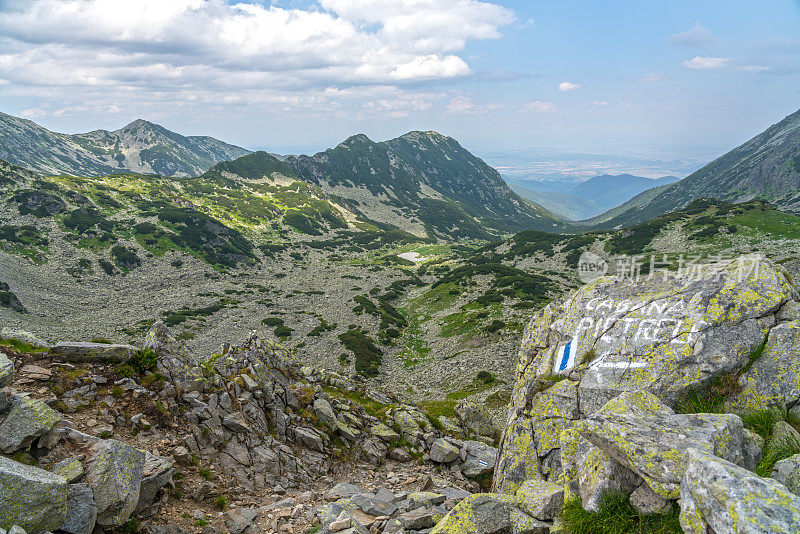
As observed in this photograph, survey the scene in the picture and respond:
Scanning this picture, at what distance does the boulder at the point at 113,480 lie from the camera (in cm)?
897

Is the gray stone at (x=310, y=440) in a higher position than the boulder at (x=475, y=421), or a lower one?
higher

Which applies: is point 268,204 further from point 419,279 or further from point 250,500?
point 250,500

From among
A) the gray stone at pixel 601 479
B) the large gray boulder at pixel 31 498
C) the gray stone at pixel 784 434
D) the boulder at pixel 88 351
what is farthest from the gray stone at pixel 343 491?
the gray stone at pixel 784 434

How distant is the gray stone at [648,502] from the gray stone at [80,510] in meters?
11.7

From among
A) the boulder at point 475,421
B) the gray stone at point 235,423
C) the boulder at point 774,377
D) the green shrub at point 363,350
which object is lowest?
the green shrub at point 363,350

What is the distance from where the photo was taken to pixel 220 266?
396 ft

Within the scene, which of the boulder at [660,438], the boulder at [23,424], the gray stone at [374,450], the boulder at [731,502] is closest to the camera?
the boulder at [731,502]

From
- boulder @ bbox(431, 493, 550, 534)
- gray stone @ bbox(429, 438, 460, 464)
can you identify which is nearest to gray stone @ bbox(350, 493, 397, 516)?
boulder @ bbox(431, 493, 550, 534)

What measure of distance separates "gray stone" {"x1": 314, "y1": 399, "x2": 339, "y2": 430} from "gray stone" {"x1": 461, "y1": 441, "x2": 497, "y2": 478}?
303 inches

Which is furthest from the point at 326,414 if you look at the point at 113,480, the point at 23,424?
the point at 23,424

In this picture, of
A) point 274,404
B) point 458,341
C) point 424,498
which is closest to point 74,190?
point 458,341

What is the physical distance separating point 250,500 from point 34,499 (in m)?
7.27

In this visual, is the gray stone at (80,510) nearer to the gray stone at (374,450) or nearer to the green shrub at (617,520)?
the green shrub at (617,520)

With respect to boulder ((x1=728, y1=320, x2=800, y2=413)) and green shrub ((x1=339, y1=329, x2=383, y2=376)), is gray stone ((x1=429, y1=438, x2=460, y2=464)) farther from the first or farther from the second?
green shrub ((x1=339, y1=329, x2=383, y2=376))
